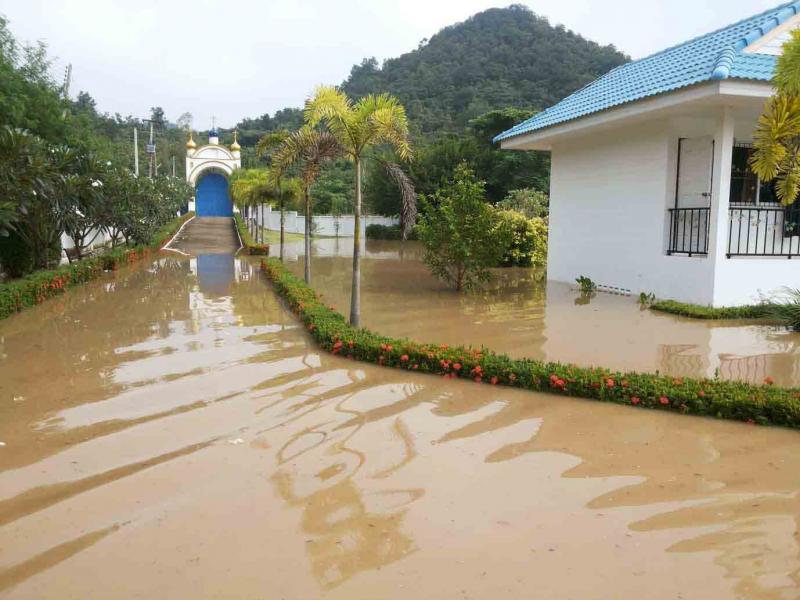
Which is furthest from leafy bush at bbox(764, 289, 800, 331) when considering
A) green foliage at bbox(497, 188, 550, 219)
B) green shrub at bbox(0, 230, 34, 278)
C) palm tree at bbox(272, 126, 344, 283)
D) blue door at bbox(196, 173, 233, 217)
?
blue door at bbox(196, 173, 233, 217)

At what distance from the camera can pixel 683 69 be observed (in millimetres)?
11125

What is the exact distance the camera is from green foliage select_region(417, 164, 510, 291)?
12.8 m

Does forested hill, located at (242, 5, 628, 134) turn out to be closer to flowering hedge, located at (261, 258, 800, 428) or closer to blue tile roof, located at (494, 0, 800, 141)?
blue tile roof, located at (494, 0, 800, 141)

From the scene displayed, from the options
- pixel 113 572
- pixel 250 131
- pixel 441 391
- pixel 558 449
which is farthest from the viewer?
pixel 250 131

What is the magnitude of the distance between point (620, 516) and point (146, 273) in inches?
722

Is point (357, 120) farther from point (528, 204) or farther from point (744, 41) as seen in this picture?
point (528, 204)

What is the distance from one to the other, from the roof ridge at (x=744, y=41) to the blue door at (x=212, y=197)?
157 ft

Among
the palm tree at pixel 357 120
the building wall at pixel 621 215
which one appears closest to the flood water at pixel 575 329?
the building wall at pixel 621 215

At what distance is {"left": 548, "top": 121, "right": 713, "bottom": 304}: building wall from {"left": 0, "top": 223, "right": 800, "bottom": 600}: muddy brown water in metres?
6.66

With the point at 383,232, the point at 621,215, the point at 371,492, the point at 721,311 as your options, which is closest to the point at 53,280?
the point at 621,215

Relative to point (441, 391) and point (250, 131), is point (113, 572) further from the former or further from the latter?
point (250, 131)

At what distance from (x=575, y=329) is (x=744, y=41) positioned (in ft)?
17.6

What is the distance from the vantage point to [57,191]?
47.5 feet

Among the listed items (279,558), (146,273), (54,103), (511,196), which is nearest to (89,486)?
(279,558)
